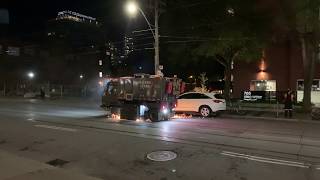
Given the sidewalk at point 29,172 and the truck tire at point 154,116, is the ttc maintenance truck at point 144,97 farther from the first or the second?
the sidewalk at point 29,172

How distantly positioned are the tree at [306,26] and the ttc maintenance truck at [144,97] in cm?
817

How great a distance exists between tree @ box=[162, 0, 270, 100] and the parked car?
A: 6.41 meters

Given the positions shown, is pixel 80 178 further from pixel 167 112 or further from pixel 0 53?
pixel 0 53

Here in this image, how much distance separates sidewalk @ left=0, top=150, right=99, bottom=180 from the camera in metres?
8.88

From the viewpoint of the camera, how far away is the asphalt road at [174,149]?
1045cm

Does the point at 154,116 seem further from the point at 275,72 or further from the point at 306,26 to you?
the point at 275,72

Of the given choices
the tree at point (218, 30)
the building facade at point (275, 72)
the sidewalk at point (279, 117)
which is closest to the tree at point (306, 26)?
the sidewalk at point (279, 117)

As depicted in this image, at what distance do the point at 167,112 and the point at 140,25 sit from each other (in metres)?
27.8

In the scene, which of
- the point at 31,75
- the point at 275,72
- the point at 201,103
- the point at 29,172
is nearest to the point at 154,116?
the point at 201,103

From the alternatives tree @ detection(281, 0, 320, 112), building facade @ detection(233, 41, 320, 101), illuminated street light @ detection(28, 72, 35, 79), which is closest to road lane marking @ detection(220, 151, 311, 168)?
tree @ detection(281, 0, 320, 112)

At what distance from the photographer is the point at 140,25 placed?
161ft

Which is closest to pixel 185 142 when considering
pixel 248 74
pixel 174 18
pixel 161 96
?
pixel 161 96

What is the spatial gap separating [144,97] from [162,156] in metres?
10.7

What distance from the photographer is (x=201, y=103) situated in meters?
25.5
